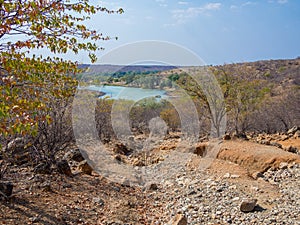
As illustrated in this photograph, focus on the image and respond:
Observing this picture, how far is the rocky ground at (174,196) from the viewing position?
197 inches

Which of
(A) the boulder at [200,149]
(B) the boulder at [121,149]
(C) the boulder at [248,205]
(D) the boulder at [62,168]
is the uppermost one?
(D) the boulder at [62,168]

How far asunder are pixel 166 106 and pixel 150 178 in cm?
1191

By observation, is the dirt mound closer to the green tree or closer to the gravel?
the gravel

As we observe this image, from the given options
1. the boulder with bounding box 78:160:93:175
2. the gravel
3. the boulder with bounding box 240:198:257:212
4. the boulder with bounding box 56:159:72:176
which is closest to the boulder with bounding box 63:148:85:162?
the boulder with bounding box 78:160:93:175

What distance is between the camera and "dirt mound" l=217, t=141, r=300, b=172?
8284 mm

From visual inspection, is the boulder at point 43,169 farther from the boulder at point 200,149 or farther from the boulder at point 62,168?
the boulder at point 200,149

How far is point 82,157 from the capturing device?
361 inches

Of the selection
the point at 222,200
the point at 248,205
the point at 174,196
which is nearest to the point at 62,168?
the point at 174,196

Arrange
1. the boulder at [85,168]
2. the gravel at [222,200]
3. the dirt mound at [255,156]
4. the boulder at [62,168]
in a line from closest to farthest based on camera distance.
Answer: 1. the gravel at [222,200]
2. the boulder at [62,168]
3. the boulder at [85,168]
4. the dirt mound at [255,156]

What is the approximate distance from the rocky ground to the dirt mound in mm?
24

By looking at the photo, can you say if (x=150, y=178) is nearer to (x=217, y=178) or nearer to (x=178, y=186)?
(x=178, y=186)

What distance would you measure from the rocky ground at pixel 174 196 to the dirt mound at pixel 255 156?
2 centimetres

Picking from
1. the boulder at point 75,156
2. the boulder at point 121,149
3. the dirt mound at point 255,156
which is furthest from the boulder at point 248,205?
the boulder at point 121,149

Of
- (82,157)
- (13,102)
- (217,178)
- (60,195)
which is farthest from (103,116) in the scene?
(13,102)
